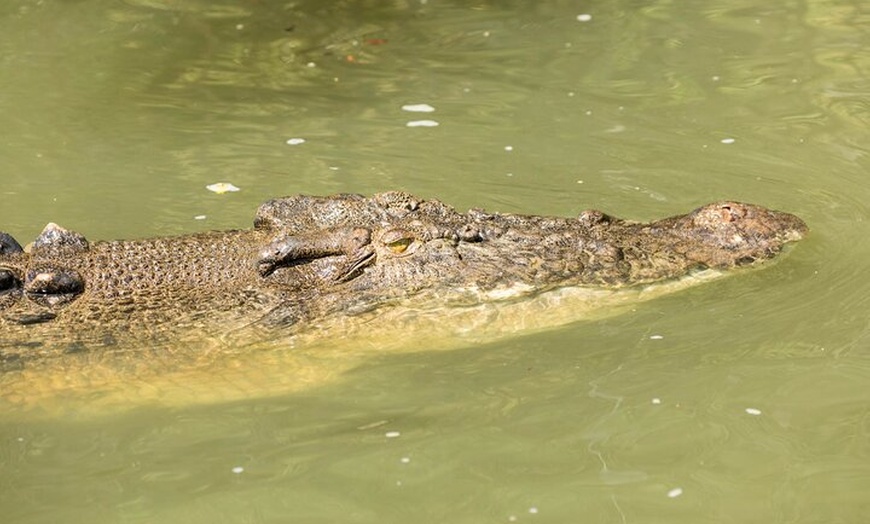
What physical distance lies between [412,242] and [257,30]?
22.0 feet

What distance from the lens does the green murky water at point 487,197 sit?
5.29 m

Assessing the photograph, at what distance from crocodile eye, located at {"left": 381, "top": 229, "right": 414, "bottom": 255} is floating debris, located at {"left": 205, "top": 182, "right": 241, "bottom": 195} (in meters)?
2.85

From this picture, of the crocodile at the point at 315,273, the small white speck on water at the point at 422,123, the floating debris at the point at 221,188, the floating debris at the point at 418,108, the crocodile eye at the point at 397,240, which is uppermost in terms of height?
the crocodile eye at the point at 397,240

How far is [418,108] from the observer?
10.6 metres

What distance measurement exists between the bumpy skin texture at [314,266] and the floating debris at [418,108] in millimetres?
3737

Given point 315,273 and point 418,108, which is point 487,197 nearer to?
point 418,108

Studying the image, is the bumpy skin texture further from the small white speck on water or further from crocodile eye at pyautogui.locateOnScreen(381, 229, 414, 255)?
the small white speck on water

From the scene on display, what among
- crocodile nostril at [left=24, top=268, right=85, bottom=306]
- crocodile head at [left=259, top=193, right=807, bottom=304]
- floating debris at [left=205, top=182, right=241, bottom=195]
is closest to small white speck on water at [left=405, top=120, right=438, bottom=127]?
floating debris at [left=205, top=182, right=241, bottom=195]

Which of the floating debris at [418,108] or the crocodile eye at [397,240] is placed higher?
the crocodile eye at [397,240]

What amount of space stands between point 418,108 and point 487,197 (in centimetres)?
202

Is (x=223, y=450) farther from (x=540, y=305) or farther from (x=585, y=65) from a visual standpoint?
(x=585, y=65)

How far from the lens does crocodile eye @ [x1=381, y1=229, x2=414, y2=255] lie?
6488mm

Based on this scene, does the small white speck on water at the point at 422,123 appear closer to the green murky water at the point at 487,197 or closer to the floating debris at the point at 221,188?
the green murky water at the point at 487,197

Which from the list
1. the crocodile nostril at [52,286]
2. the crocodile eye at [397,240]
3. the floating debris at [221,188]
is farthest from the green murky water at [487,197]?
the crocodile nostril at [52,286]
